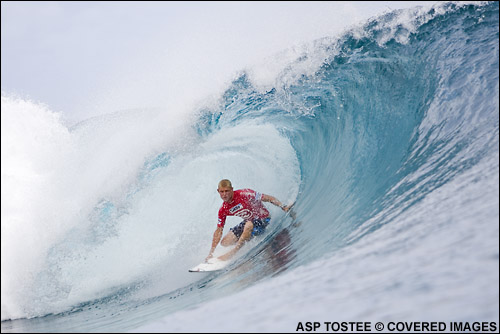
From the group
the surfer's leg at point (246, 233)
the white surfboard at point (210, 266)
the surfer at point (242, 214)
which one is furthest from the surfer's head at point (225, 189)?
the white surfboard at point (210, 266)

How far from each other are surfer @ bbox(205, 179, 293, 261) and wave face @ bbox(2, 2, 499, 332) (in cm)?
21

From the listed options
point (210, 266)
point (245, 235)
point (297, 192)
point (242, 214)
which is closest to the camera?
point (210, 266)

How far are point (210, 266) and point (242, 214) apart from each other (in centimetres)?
95

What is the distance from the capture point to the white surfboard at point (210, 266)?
5504 millimetres

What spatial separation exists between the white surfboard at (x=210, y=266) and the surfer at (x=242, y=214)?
0.15 metres

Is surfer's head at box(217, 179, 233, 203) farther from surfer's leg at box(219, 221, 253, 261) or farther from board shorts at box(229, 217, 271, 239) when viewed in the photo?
board shorts at box(229, 217, 271, 239)

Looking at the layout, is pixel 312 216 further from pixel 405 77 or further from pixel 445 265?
pixel 445 265

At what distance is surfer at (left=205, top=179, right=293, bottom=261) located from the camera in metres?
5.91

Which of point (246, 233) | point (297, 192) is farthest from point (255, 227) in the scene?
point (297, 192)

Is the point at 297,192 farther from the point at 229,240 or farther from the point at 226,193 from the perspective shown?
the point at 226,193

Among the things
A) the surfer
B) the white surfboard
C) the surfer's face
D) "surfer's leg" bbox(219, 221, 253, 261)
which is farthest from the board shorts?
the white surfboard

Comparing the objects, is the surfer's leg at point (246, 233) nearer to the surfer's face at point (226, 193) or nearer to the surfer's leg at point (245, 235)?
the surfer's leg at point (245, 235)

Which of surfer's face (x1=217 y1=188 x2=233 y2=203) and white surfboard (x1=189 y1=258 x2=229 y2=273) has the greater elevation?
surfer's face (x1=217 y1=188 x2=233 y2=203)

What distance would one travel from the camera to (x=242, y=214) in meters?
6.21
